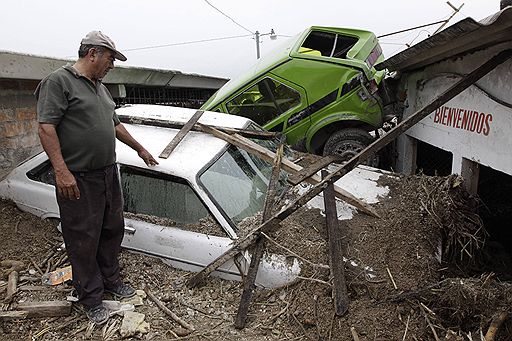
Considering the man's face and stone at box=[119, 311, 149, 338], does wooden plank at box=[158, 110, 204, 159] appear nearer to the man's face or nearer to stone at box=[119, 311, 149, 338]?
the man's face

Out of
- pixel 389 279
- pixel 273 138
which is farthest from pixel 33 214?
pixel 389 279

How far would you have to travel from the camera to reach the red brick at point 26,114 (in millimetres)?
4281

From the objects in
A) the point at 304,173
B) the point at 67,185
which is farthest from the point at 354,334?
the point at 67,185

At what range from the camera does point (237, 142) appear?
367 centimetres

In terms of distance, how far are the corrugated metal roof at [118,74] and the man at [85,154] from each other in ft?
5.42

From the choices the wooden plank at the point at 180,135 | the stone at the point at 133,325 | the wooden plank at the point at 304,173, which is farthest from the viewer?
the wooden plank at the point at 180,135

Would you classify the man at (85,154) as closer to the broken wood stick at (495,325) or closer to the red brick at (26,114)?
the red brick at (26,114)

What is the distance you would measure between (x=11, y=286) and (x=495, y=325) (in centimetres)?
326

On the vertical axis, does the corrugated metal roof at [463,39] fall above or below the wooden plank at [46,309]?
above

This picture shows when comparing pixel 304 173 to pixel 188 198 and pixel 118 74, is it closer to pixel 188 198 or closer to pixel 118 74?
pixel 188 198

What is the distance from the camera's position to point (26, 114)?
438cm

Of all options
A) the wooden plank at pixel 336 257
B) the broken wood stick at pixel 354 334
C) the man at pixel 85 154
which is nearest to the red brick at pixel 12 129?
the man at pixel 85 154

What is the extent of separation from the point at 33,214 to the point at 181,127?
1.53m

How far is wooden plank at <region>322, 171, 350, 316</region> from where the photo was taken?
2.66 metres
